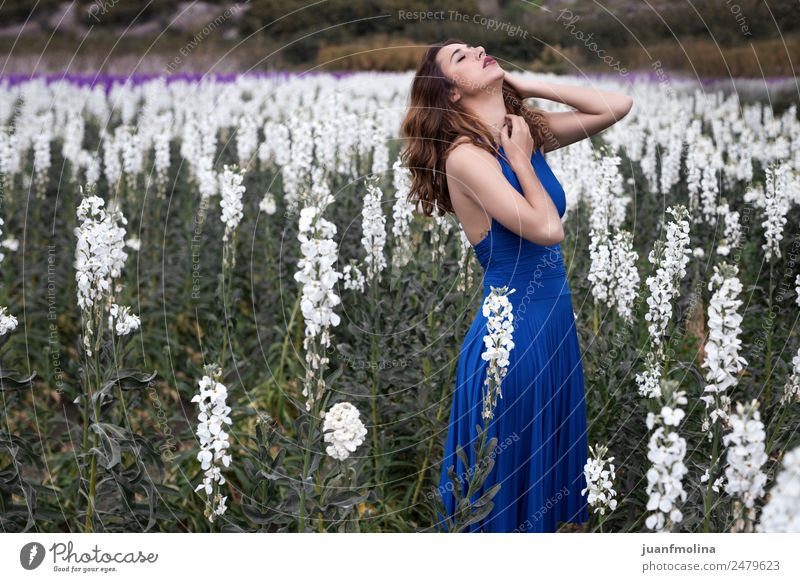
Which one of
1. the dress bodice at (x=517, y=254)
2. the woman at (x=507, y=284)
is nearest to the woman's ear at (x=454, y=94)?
the woman at (x=507, y=284)

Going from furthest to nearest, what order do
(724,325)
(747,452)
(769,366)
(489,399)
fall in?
1. (769,366)
2. (489,399)
3. (724,325)
4. (747,452)

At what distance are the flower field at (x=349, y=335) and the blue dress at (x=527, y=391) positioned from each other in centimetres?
25

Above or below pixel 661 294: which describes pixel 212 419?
below

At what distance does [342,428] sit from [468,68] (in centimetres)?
178

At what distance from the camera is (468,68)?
3.67 metres

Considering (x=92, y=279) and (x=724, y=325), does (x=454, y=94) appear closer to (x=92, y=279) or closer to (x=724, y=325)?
(x=724, y=325)

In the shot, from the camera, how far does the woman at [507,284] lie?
3.63 meters

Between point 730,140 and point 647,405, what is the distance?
4.85 m

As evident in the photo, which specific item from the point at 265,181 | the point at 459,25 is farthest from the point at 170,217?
the point at 459,25

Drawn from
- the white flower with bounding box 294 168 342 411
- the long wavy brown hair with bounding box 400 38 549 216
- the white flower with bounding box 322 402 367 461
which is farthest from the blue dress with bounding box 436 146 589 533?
the white flower with bounding box 294 168 342 411

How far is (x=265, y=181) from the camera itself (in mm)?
7527

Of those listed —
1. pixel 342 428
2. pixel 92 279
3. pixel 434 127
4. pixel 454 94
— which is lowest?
pixel 342 428

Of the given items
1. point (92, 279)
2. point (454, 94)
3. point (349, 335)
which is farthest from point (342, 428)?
point (349, 335)
